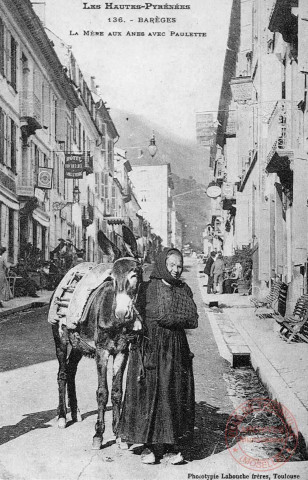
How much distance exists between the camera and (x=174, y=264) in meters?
4.55

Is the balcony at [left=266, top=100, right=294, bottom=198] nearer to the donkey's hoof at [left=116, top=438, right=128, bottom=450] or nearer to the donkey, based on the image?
the donkey

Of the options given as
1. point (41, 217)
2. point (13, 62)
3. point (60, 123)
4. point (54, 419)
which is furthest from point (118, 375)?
point (60, 123)

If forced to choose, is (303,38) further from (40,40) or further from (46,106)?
(46,106)

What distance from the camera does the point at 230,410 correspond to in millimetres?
6285

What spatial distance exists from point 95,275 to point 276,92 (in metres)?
12.9

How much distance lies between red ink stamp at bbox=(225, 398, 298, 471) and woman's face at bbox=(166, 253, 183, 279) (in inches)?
56.4

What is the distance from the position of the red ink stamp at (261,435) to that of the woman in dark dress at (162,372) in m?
0.55

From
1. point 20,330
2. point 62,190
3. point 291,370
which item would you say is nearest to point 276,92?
point 20,330

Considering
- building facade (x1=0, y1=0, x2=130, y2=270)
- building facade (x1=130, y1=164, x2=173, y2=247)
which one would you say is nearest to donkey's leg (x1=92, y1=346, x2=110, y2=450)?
building facade (x1=0, y1=0, x2=130, y2=270)

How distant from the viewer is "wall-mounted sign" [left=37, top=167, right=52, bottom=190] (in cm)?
2452

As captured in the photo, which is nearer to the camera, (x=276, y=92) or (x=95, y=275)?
(x=95, y=275)

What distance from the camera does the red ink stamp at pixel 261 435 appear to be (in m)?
4.59

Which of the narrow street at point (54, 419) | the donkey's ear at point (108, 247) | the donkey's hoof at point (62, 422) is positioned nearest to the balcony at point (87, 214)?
the narrow street at point (54, 419)

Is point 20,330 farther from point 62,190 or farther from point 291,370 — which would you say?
point 62,190
